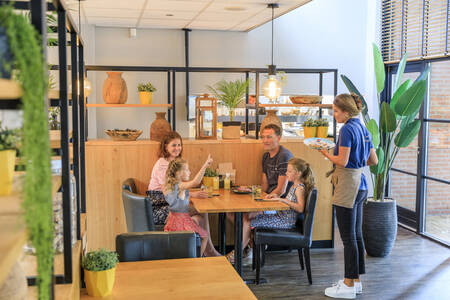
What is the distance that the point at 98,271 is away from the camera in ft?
7.13

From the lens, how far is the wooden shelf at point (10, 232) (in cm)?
82

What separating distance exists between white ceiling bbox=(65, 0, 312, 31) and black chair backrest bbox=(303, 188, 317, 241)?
2276 mm

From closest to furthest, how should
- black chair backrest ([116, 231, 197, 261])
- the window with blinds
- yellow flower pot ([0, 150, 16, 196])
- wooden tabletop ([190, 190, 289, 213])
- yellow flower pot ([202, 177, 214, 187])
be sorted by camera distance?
yellow flower pot ([0, 150, 16, 196])
black chair backrest ([116, 231, 197, 261])
wooden tabletop ([190, 190, 289, 213])
yellow flower pot ([202, 177, 214, 187])
the window with blinds

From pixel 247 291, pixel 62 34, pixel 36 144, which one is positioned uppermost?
pixel 62 34

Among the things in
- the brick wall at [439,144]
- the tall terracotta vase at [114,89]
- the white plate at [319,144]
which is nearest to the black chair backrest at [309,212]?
the white plate at [319,144]

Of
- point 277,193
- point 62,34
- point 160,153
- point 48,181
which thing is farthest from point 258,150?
point 48,181

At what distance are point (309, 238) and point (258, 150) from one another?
4.36ft

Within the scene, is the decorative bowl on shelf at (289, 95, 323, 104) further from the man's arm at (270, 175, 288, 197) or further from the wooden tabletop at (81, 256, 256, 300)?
the wooden tabletop at (81, 256, 256, 300)

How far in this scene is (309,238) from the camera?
458 centimetres

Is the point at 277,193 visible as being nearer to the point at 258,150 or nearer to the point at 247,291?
the point at 258,150

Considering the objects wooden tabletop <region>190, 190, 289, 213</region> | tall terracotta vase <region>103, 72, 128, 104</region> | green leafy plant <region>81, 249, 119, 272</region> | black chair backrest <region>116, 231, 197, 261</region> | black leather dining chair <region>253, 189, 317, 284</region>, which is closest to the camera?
green leafy plant <region>81, 249, 119, 272</region>

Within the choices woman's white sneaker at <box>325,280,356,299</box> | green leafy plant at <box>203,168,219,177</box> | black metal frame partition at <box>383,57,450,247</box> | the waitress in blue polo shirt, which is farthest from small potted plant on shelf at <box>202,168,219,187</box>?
black metal frame partition at <box>383,57,450,247</box>

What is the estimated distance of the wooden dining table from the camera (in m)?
4.26

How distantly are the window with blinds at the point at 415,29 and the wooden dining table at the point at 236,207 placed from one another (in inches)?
121
